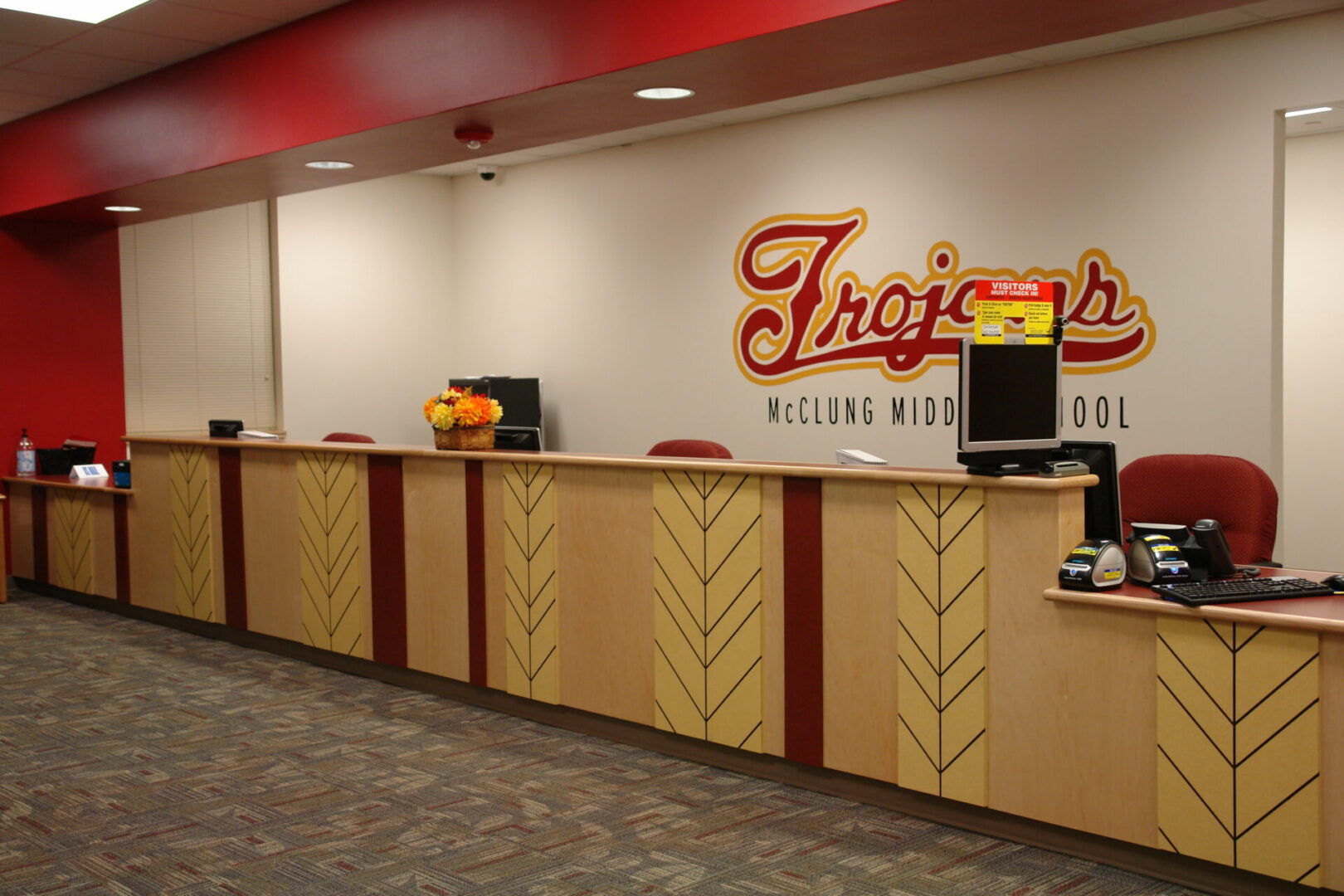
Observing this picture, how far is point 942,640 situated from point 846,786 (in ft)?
2.08

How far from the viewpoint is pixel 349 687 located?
17.5 ft

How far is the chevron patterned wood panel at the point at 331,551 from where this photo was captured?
552cm

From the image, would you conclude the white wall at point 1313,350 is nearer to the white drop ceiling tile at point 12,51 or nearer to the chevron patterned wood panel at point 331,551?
the chevron patterned wood panel at point 331,551

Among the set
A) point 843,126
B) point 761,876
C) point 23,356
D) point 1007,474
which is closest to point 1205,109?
point 843,126

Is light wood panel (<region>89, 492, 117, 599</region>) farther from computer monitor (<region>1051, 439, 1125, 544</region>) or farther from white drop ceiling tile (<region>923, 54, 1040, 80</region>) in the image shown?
computer monitor (<region>1051, 439, 1125, 544</region>)

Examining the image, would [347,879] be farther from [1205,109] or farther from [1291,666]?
[1205,109]

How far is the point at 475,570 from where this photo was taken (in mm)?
4977

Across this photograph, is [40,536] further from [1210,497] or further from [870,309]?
[1210,497]

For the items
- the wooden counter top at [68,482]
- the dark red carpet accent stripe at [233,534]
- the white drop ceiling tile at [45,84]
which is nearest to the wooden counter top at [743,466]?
the dark red carpet accent stripe at [233,534]

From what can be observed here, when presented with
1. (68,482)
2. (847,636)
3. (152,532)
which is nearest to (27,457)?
(68,482)

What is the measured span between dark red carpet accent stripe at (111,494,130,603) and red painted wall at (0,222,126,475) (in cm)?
134

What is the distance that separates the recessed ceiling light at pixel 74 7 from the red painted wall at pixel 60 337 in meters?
3.04

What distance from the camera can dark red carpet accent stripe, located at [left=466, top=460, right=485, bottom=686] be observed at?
494 centimetres

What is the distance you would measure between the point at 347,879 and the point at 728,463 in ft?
5.84
